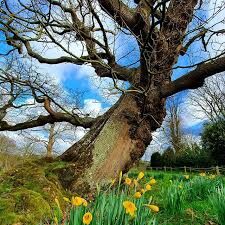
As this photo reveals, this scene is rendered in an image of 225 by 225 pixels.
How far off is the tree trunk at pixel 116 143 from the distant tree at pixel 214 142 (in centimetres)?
1774

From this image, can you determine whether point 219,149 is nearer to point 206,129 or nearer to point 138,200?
point 206,129

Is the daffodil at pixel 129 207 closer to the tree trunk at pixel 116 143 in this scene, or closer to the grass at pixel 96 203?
the grass at pixel 96 203

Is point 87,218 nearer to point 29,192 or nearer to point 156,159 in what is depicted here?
point 29,192

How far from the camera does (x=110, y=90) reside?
5.01 m

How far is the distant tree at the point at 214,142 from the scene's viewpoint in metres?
23.6

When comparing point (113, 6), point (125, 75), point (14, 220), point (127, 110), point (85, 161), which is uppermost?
point (113, 6)

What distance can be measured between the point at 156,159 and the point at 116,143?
2436 cm

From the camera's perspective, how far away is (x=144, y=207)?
269 centimetres

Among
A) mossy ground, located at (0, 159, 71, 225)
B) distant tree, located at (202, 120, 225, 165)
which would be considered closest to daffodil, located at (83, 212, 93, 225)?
mossy ground, located at (0, 159, 71, 225)

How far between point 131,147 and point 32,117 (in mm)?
3436

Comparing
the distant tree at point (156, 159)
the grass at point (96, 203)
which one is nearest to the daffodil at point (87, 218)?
the grass at point (96, 203)

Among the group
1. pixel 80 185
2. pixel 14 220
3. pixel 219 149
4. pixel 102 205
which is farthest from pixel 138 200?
pixel 219 149

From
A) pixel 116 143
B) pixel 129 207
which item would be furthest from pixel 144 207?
pixel 116 143

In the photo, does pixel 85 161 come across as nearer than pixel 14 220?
No
